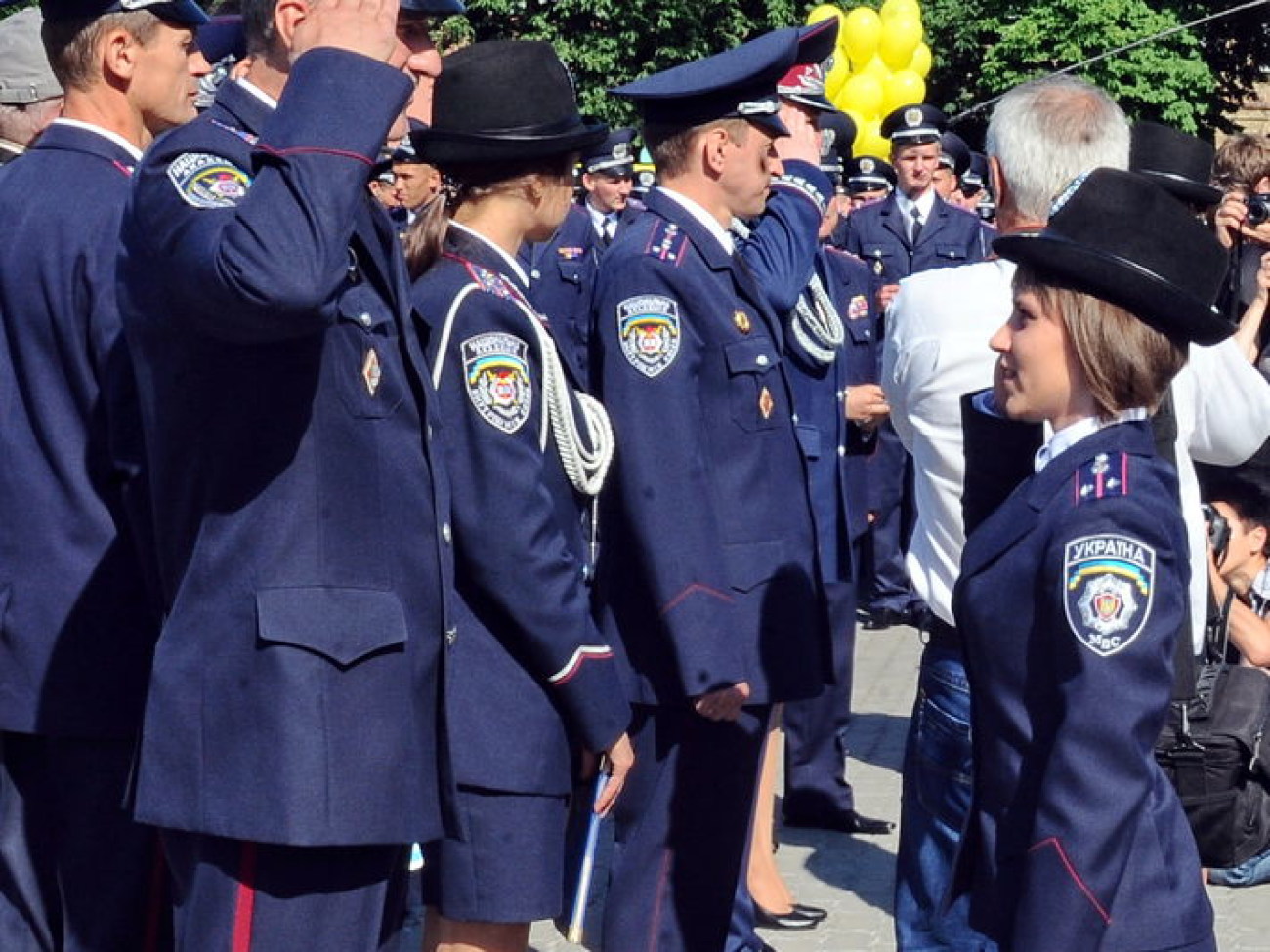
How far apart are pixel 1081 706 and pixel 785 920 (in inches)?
124

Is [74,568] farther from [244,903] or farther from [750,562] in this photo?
[750,562]

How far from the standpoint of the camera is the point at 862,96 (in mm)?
18156

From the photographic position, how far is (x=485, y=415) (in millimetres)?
3877

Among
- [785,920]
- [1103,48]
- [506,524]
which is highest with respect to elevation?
[1103,48]

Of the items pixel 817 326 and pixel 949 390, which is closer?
pixel 949 390

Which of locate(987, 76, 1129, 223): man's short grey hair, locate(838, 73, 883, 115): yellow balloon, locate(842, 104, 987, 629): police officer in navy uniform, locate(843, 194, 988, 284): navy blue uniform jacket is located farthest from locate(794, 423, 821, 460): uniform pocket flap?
locate(838, 73, 883, 115): yellow balloon

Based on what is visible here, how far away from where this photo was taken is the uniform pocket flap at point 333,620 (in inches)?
115

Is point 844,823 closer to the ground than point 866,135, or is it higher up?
closer to the ground

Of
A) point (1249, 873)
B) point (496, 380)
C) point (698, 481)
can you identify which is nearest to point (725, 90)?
point (698, 481)

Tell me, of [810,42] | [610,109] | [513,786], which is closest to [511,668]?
[513,786]

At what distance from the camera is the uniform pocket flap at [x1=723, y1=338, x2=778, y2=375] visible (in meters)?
4.67

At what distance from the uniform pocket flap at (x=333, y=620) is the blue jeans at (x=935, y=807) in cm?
177

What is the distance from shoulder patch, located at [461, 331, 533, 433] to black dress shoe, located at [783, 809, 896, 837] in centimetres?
341

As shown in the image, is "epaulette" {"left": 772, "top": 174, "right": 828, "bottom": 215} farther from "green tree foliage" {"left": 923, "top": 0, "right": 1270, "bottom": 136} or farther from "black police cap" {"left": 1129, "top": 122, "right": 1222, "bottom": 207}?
"green tree foliage" {"left": 923, "top": 0, "right": 1270, "bottom": 136}
